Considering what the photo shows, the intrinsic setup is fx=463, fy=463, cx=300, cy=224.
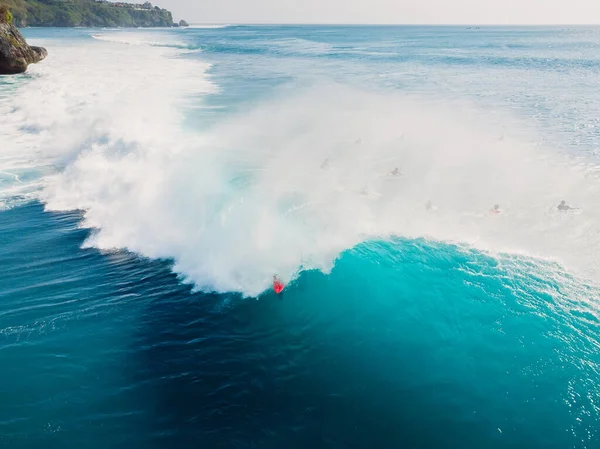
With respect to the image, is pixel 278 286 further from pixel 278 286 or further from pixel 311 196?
pixel 311 196

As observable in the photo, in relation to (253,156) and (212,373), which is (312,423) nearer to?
(212,373)

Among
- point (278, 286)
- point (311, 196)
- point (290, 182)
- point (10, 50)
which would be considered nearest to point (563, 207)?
point (311, 196)

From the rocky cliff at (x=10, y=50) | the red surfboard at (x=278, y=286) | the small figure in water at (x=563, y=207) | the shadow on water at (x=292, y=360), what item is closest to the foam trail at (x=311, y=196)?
the small figure in water at (x=563, y=207)

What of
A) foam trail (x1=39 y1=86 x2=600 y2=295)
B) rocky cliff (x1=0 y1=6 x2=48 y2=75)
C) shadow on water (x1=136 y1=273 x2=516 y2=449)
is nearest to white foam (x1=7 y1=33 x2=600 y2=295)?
foam trail (x1=39 y1=86 x2=600 y2=295)

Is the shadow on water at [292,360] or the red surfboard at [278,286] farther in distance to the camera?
the red surfboard at [278,286]

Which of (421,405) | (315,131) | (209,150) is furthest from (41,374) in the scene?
(315,131)

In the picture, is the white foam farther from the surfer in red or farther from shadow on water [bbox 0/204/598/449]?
shadow on water [bbox 0/204/598/449]

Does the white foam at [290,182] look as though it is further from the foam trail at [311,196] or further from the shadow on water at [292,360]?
the shadow on water at [292,360]
